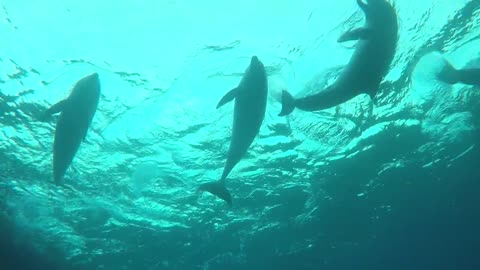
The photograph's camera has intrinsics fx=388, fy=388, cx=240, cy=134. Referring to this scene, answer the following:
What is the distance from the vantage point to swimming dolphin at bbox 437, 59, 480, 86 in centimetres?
1324

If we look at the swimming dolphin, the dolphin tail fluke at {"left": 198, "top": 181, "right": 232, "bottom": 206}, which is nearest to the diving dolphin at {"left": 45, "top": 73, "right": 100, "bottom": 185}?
the dolphin tail fluke at {"left": 198, "top": 181, "right": 232, "bottom": 206}

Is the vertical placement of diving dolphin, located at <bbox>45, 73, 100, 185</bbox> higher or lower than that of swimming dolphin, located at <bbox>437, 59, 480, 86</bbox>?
lower

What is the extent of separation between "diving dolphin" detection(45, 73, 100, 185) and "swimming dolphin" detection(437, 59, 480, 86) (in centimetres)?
1219

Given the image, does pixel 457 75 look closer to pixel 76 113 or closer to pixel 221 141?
pixel 221 141

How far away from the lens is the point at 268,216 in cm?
2128

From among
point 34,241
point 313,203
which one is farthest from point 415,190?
point 34,241

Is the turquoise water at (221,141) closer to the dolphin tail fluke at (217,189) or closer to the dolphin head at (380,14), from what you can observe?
the dolphin tail fluke at (217,189)

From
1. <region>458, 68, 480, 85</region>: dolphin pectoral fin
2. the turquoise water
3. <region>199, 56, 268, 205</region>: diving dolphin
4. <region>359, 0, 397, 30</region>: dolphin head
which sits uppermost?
<region>458, 68, 480, 85</region>: dolphin pectoral fin

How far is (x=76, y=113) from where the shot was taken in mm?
4617

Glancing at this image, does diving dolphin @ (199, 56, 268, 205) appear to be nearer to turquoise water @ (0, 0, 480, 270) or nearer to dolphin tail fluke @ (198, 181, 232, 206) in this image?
dolphin tail fluke @ (198, 181, 232, 206)

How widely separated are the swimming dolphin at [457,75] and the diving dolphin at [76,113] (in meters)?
12.2

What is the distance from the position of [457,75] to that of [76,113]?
1318 centimetres

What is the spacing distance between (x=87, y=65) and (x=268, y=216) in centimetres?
1438

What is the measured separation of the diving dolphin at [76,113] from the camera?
181 inches
